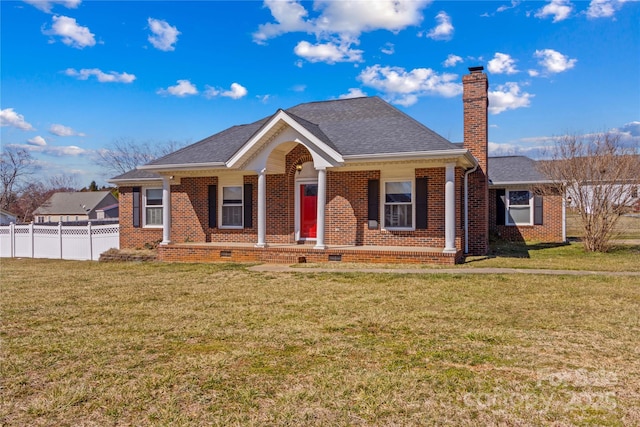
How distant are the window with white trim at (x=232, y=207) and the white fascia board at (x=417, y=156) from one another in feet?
15.5

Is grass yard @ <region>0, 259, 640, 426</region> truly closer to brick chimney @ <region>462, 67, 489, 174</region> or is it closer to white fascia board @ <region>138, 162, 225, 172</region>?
white fascia board @ <region>138, 162, 225, 172</region>

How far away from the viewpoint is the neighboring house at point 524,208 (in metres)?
19.8

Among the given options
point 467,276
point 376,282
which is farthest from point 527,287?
point 376,282

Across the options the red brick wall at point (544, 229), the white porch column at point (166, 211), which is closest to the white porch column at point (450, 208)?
the red brick wall at point (544, 229)

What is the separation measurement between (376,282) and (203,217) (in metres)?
8.83

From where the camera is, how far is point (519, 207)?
20.5 m

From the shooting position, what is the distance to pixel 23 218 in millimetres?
62250

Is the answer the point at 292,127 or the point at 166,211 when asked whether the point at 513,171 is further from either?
the point at 166,211

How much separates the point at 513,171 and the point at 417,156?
→ 1033 cm

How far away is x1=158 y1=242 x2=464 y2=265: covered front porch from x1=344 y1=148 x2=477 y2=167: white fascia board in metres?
2.61

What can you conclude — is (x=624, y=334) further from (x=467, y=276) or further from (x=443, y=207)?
(x=443, y=207)

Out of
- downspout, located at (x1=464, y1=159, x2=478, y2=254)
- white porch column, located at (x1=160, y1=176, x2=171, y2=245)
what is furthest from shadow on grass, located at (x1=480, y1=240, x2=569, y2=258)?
white porch column, located at (x1=160, y1=176, x2=171, y2=245)

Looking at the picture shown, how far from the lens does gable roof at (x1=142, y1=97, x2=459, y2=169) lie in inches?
531

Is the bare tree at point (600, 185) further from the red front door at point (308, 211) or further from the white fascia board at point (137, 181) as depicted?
the white fascia board at point (137, 181)
